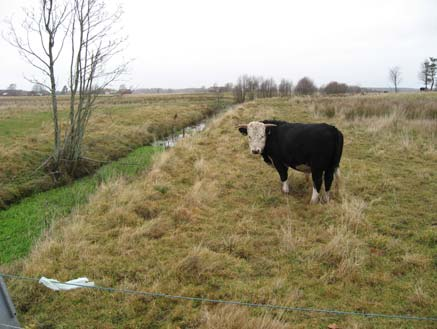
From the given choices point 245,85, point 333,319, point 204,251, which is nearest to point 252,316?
point 333,319

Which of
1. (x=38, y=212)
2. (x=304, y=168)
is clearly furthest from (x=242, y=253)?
(x=38, y=212)

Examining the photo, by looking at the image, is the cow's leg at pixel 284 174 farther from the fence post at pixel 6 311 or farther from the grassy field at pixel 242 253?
the fence post at pixel 6 311

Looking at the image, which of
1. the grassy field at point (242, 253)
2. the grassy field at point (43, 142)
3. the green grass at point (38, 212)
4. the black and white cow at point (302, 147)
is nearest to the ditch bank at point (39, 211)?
the green grass at point (38, 212)

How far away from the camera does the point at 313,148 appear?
6.85 meters

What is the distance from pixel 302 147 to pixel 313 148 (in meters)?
0.25

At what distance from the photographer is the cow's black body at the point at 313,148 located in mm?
6816

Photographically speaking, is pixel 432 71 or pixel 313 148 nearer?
pixel 313 148

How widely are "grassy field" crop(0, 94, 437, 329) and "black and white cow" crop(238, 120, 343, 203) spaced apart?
1.95 ft

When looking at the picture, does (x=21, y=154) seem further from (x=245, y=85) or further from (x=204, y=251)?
(x=245, y=85)

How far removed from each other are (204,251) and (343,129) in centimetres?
1344

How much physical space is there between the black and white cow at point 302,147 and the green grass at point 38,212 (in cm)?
480

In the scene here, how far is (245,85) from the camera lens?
67562 mm

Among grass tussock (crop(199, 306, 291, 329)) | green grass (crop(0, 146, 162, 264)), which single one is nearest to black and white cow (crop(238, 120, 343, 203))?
grass tussock (crop(199, 306, 291, 329))

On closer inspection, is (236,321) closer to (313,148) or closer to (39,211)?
(313,148)
